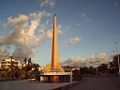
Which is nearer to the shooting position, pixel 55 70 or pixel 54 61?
pixel 54 61

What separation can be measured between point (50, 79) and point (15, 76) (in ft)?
95.0

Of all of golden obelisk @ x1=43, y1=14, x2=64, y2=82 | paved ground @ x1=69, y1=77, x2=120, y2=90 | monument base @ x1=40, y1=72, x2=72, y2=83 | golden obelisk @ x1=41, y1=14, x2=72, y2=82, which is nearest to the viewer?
paved ground @ x1=69, y1=77, x2=120, y2=90

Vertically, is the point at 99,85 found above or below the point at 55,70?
below

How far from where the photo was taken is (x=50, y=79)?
6312 cm

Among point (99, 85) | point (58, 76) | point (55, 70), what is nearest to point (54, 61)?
point (55, 70)

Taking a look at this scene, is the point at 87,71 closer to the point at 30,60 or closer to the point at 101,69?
the point at 101,69

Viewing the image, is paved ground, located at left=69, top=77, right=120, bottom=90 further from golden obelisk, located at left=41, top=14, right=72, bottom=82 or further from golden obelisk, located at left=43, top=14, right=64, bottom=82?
golden obelisk, located at left=43, top=14, right=64, bottom=82

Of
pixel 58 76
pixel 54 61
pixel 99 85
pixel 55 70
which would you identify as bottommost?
pixel 99 85

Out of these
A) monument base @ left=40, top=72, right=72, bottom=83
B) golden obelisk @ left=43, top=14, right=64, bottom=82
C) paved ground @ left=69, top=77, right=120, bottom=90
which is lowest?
paved ground @ left=69, top=77, right=120, bottom=90

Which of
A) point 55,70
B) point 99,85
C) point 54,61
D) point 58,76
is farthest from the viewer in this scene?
point 58,76

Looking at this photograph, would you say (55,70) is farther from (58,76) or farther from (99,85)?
(99,85)

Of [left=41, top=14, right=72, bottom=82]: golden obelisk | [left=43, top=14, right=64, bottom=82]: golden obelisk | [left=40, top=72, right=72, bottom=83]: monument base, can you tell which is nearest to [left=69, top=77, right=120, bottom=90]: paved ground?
[left=40, top=72, right=72, bottom=83]: monument base

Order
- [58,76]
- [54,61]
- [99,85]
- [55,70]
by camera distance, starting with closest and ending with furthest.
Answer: [99,85]
[54,61]
[55,70]
[58,76]

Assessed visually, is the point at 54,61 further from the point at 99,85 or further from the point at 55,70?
the point at 99,85
